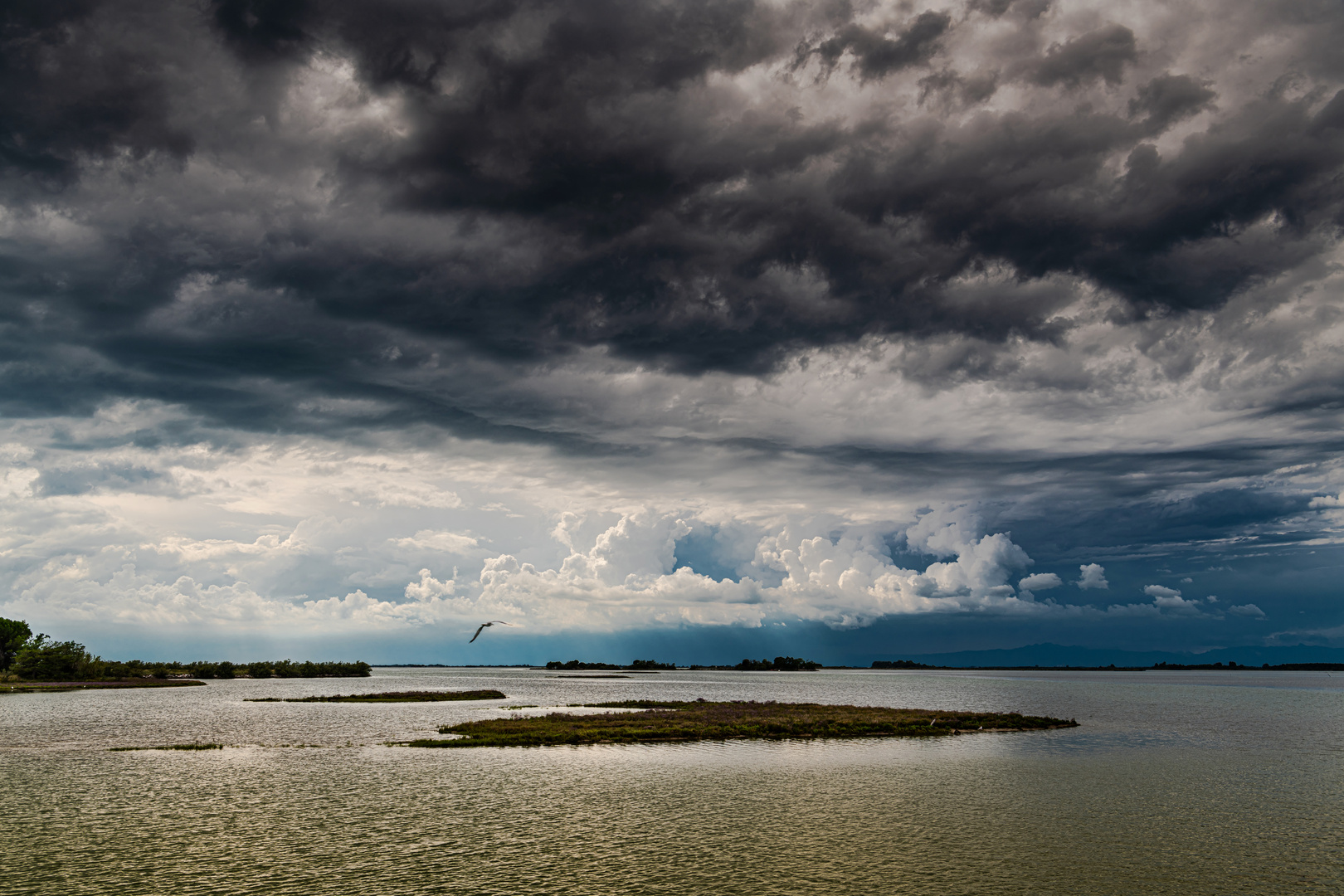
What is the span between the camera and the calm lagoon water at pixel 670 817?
36594 millimetres

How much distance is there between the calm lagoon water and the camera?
36594 mm

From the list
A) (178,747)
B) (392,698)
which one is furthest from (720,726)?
(392,698)

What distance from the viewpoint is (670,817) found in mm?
49062

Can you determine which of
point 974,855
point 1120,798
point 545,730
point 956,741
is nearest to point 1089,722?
point 956,741

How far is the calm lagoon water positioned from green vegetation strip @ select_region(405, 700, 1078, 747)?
625 centimetres

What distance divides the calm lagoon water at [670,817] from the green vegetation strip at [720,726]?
20.5ft

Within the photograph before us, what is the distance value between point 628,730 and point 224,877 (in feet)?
200

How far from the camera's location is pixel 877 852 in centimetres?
4131

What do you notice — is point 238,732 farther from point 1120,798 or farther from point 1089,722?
point 1089,722

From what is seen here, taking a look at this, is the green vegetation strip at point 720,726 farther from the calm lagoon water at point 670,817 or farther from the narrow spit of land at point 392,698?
the narrow spit of land at point 392,698

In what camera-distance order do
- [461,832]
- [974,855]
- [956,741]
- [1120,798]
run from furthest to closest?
[956,741], [1120,798], [461,832], [974,855]

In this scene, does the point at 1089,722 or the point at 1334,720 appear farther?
the point at 1334,720

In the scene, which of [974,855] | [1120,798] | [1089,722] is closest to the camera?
[974,855]

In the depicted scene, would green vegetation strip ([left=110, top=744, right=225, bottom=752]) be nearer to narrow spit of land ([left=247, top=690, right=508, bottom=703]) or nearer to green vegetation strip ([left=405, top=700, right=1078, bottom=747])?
green vegetation strip ([left=405, top=700, right=1078, bottom=747])
